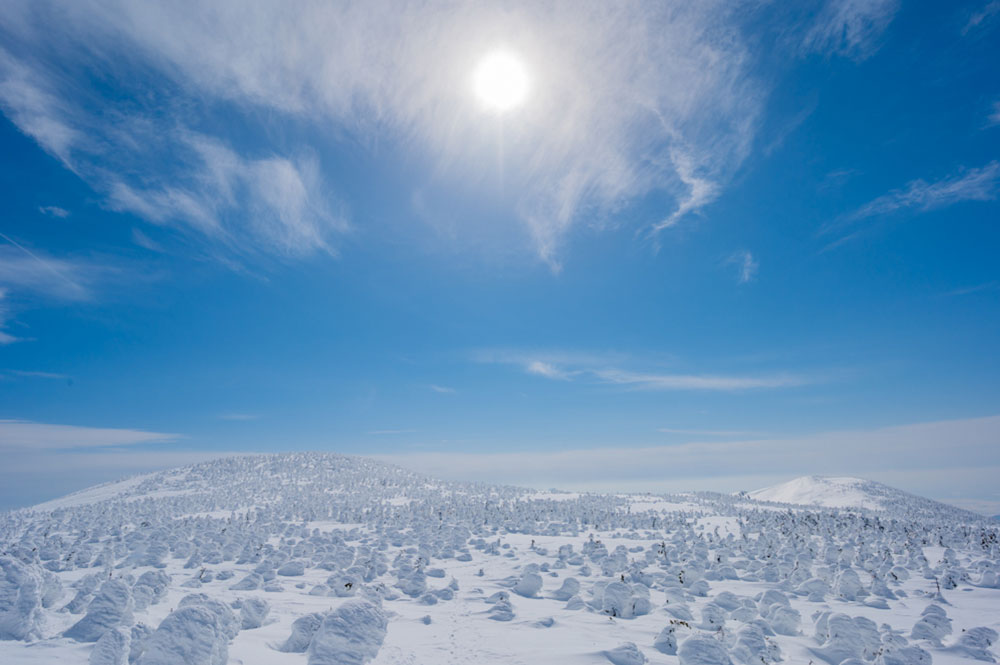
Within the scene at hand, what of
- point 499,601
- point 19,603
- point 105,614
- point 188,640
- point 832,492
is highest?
point 19,603

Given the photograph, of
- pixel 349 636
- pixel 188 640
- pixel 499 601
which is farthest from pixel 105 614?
pixel 499 601

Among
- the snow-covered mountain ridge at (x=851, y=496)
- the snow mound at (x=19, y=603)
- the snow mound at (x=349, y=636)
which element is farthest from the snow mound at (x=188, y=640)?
the snow-covered mountain ridge at (x=851, y=496)

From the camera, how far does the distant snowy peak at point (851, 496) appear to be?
119250mm

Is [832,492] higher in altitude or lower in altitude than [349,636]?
lower

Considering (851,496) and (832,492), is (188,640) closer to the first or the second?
(851,496)

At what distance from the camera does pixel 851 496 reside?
137000 mm

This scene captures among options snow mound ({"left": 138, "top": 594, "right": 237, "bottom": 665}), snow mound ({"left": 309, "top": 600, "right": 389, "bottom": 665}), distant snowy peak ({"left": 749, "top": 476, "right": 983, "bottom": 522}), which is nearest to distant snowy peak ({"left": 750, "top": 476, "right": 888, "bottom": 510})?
distant snowy peak ({"left": 749, "top": 476, "right": 983, "bottom": 522})

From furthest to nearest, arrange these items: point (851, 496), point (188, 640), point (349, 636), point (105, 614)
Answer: point (851, 496), point (349, 636), point (105, 614), point (188, 640)

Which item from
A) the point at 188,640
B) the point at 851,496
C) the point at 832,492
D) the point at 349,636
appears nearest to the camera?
the point at 188,640

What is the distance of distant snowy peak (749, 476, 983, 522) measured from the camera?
119 meters

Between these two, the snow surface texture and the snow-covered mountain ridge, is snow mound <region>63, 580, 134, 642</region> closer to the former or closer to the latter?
the snow surface texture

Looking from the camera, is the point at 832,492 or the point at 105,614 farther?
the point at 832,492

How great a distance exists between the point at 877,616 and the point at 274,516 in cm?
6804

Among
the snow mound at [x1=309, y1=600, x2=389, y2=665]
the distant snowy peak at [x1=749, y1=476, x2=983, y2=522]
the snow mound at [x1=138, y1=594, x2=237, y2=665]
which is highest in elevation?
the snow mound at [x1=138, y1=594, x2=237, y2=665]
